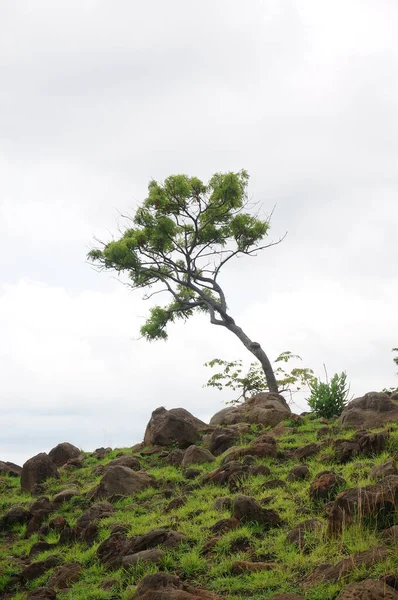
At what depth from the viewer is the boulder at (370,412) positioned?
681 inches

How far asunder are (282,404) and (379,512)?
43.7 ft

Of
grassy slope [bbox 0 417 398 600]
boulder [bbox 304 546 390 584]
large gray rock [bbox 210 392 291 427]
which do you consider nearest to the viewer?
boulder [bbox 304 546 390 584]

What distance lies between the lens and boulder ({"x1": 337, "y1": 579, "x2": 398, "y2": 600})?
7109mm

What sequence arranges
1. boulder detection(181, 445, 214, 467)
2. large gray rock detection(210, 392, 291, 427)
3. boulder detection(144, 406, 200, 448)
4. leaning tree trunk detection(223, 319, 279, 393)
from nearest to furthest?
1. boulder detection(181, 445, 214, 467)
2. boulder detection(144, 406, 200, 448)
3. large gray rock detection(210, 392, 291, 427)
4. leaning tree trunk detection(223, 319, 279, 393)

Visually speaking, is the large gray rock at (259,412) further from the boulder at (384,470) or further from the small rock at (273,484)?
the boulder at (384,470)

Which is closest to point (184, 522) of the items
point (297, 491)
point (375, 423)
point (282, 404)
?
→ point (297, 491)

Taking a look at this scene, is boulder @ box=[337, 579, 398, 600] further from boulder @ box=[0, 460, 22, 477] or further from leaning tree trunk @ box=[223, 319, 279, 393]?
leaning tree trunk @ box=[223, 319, 279, 393]

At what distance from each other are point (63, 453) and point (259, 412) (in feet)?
22.5

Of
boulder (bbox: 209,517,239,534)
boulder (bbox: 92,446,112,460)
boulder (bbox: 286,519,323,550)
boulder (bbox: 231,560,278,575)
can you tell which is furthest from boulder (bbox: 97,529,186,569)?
boulder (bbox: 92,446,112,460)

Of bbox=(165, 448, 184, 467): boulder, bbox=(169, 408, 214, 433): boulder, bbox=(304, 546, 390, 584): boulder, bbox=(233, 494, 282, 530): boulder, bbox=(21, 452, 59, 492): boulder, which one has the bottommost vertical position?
bbox=(304, 546, 390, 584): boulder

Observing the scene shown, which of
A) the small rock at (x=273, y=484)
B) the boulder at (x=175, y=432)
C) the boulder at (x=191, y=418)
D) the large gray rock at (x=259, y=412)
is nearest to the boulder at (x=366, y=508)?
the small rock at (x=273, y=484)

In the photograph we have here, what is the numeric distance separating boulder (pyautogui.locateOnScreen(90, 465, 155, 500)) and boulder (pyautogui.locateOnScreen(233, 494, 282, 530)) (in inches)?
184

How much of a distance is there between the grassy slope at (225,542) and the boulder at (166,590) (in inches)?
19.6

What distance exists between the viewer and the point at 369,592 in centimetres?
716
